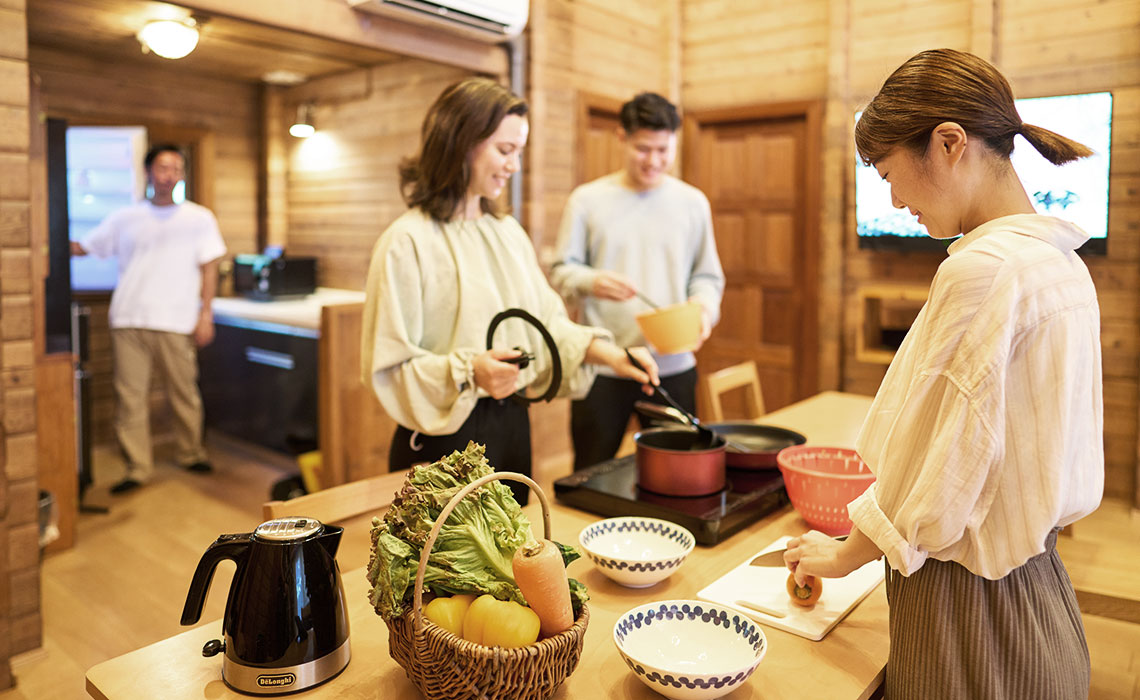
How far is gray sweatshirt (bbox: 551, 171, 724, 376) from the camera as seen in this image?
2.76m

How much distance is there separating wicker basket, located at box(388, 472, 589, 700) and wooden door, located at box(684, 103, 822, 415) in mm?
4183

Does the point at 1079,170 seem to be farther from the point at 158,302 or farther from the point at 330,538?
the point at 158,302

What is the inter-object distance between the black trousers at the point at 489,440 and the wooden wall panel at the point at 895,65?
2.45m

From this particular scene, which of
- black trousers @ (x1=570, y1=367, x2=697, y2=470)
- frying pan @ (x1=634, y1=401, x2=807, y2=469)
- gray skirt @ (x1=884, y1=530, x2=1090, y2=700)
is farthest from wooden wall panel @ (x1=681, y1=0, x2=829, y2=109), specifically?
gray skirt @ (x1=884, y1=530, x2=1090, y2=700)

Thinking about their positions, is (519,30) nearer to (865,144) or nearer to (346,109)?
(346,109)

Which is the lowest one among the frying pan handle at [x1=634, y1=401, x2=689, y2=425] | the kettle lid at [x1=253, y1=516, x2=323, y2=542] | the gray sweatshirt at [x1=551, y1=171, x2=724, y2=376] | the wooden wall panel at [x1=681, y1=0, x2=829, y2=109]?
the kettle lid at [x1=253, y1=516, x2=323, y2=542]

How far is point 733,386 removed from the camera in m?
2.68

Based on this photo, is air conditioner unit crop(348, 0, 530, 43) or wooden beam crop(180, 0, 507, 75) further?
air conditioner unit crop(348, 0, 530, 43)

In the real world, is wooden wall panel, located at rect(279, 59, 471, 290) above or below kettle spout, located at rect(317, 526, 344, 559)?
above

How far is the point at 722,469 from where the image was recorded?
159cm

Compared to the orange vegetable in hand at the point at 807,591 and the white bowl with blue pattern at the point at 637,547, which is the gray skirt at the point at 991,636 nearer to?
the orange vegetable in hand at the point at 807,591

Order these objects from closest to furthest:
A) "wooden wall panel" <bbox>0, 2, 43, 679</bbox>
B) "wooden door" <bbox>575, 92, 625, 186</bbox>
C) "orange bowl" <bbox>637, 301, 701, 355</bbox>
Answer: "orange bowl" <bbox>637, 301, 701, 355</bbox> < "wooden wall panel" <bbox>0, 2, 43, 679</bbox> < "wooden door" <bbox>575, 92, 625, 186</bbox>

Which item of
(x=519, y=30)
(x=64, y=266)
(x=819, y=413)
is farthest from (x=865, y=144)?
(x=64, y=266)

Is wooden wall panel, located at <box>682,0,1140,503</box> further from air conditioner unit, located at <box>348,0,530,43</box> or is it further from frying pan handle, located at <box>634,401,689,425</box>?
frying pan handle, located at <box>634,401,689,425</box>
